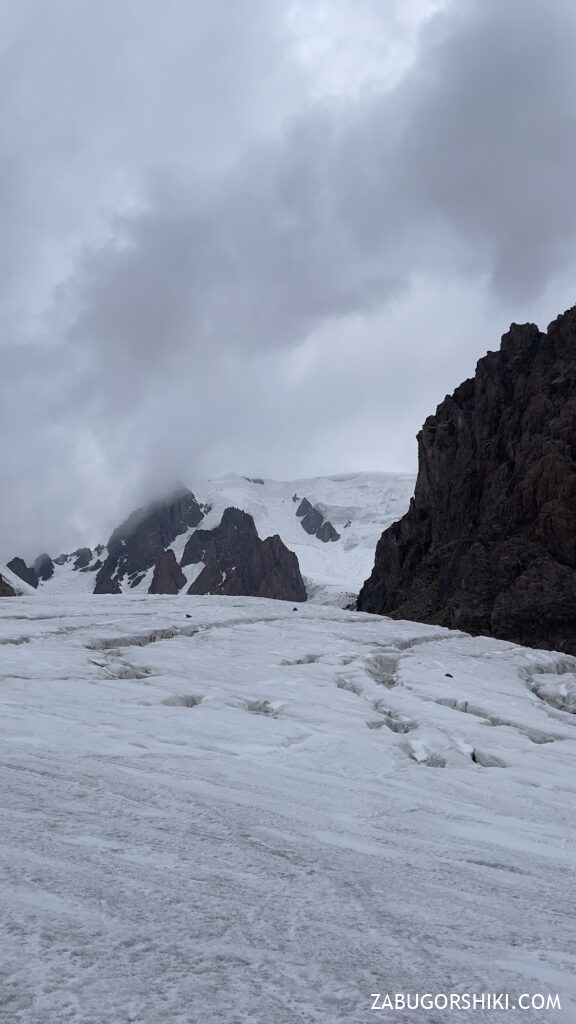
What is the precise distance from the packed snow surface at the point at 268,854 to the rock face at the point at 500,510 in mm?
46309

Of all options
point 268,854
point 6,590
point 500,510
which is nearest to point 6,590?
point 6,590

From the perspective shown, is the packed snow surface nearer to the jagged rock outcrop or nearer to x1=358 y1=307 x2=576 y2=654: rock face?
x1=358 y1=307 x2=576 y2=654: rock face

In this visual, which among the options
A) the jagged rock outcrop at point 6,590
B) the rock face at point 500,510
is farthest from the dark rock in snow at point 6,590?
the rock face at point 500,510

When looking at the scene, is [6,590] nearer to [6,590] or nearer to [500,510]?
[6,590]

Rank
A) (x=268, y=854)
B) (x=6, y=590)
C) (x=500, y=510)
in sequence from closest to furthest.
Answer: (x=268, y=854) < (x=500, y=510) < (x=6, y=590)

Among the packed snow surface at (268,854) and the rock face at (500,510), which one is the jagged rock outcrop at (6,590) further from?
the packed snow surface at (268,854)

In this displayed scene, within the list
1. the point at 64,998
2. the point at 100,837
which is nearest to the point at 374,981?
the point at 64,998

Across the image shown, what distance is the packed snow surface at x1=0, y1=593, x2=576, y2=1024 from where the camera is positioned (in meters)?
3.89

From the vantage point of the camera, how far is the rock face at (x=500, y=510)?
5791 cm

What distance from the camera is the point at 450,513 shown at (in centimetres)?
7431

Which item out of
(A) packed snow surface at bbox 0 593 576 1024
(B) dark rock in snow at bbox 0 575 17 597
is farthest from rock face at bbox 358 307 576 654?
(B) dark rock in snow at bbox 0 575 17 597

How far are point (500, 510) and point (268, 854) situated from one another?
216ft

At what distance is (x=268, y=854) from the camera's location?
5.89 metres

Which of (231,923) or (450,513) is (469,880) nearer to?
(231,923)
